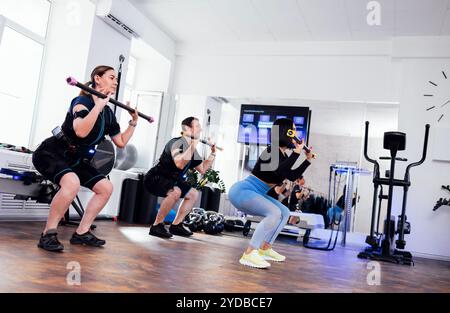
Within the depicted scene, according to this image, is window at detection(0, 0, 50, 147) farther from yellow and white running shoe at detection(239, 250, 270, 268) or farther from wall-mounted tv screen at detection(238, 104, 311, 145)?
yellow and white running shoe at detection(239, 250, 270, 268)

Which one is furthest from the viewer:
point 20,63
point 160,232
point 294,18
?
point 294,18

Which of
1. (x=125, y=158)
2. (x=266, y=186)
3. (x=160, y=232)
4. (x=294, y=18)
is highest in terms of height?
(x=294, y=18)

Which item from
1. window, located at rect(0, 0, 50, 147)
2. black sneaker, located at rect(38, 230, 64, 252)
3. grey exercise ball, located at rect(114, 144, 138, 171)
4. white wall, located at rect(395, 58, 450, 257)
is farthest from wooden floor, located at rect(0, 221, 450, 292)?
grey exercise ball, located at rect(114, 144, 138, 171)

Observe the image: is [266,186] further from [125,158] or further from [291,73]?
[291,73]

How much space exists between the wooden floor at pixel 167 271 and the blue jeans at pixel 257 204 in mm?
257

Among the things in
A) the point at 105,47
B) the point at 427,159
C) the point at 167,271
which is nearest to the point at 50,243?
the point at 167,271

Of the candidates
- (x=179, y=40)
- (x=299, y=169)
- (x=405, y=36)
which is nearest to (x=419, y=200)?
(x=405, y=36)

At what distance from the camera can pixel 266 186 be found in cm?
306

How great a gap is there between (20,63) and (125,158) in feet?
6.32

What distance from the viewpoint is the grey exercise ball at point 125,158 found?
6.19 meters

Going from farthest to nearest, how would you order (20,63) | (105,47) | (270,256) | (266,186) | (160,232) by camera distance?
(105,47), (20,63), (160,232), (270,256), (266,186)

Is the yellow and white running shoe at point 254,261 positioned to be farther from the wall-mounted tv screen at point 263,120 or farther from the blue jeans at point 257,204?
the wall-mounted tv screen at point 263,120

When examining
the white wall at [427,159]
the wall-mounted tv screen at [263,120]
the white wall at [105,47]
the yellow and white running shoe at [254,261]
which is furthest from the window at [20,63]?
the white wall at [427,159]

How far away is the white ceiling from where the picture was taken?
17.6 feet
